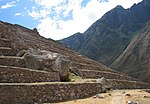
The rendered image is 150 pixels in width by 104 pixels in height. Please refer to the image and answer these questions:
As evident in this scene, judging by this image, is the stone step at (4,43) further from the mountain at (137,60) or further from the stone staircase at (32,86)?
the mountain at (137,60)

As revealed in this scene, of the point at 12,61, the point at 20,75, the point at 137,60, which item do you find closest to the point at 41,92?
the point at 20,75

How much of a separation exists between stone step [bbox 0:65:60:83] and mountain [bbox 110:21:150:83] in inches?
2246

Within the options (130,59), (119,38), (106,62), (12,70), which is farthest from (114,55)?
(12,70)


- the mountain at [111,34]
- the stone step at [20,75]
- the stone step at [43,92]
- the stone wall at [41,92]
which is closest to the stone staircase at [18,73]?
the stone step at [20,75]

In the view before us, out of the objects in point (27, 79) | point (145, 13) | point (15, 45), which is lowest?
point (27, 79)

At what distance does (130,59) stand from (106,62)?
18722 millimetres

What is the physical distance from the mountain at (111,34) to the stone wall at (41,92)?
288 feet

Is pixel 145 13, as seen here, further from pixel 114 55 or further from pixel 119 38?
pixel 114 55

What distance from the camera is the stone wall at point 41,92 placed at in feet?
60.3

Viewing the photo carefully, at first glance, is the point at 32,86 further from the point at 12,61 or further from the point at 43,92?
the point at 12,61

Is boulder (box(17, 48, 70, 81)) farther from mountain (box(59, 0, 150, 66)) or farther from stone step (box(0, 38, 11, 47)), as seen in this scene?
mountain (box(59, 0, 150, 66))

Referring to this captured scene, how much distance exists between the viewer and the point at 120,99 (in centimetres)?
2159

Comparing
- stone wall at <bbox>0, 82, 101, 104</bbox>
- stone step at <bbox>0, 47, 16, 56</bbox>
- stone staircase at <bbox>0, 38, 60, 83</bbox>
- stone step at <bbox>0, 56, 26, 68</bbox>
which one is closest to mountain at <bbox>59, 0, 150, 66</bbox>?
stone step at <bbox>0, 47, 16, 56</bbox>

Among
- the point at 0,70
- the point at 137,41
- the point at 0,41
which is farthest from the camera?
the point at 137,41
